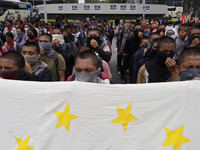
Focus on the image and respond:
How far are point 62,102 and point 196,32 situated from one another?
3653 millimetres

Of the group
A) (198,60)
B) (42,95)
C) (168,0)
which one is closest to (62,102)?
(42,95)

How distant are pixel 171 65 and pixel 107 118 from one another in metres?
1.08

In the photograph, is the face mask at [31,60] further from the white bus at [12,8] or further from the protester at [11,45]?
the white bus at [12,8]

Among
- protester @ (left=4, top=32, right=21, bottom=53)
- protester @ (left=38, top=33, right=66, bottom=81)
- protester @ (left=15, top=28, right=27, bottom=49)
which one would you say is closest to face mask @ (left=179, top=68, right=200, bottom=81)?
protester @ (left=38, top=33, right=66, bottom=81)

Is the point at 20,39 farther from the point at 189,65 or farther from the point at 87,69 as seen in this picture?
the point at 189,65

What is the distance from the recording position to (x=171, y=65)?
256cm

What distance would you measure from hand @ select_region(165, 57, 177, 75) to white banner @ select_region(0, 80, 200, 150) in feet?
2.11

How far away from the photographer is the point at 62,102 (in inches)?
77.8

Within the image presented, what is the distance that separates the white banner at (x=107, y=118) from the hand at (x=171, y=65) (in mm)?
643

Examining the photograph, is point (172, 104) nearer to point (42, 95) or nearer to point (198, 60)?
point (198, 60)

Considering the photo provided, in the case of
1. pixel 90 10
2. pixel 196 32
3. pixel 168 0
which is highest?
pixel 168 0

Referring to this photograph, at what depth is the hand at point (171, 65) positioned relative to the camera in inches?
101

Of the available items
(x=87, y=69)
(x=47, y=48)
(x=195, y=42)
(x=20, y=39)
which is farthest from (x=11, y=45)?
(x=195, y=42)

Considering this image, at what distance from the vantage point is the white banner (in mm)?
1921
